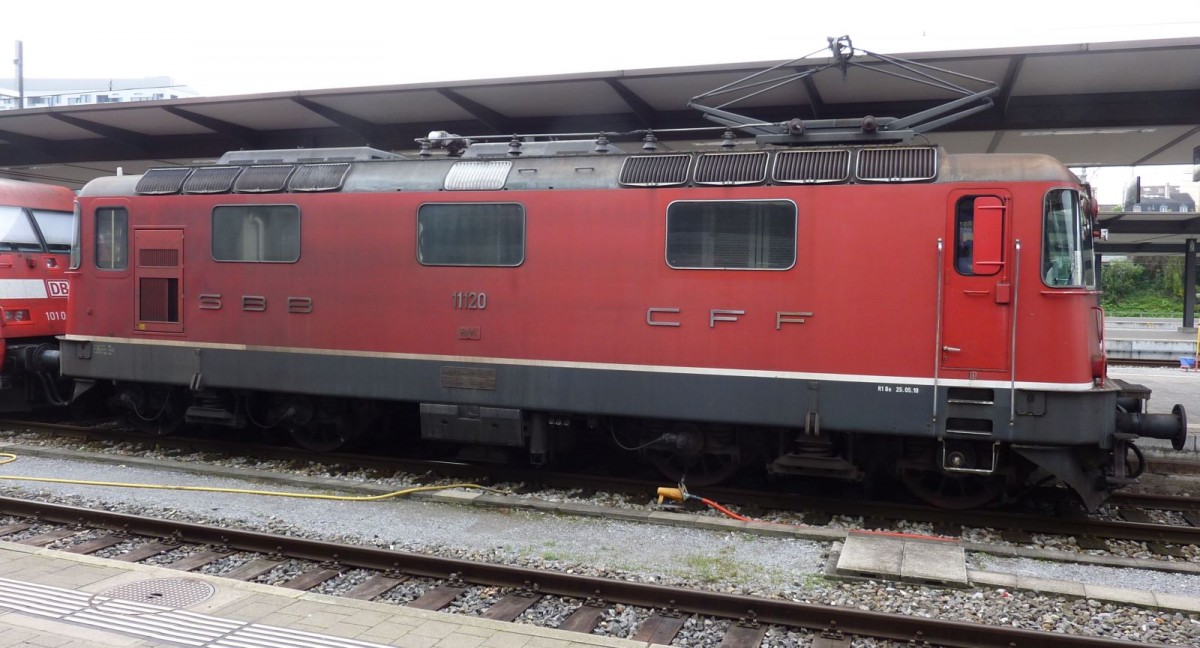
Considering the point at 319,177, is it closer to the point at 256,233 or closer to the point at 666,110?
the point at 256,233

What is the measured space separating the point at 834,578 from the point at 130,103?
11.5 meters

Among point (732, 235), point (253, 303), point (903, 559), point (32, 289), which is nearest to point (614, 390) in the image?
point (732, 235)

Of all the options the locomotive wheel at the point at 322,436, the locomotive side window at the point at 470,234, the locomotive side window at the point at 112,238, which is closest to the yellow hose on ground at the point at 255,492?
the locomotive wheel at the point at 322,436

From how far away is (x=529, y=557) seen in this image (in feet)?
23.2

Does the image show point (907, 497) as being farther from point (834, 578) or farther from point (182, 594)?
point (182, 594)

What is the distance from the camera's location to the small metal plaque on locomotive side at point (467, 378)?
30.2 feet

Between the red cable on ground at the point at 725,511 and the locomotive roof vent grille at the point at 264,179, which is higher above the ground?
the locomotive roof vent grille at the point at 264,179

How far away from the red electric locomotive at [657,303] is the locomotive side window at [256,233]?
0.09ft

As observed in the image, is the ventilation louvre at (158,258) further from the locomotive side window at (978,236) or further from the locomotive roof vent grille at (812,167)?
the locomotive side window at (978,236)

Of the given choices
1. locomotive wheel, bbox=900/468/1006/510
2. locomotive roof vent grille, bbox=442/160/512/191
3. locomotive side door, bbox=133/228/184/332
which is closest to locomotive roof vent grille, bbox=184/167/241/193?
locomotive side door, bbox=133/228/184/332

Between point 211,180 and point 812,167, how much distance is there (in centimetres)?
715

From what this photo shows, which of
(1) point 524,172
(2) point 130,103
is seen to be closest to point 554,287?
(1) point 524,172

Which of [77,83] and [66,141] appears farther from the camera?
[77,83]

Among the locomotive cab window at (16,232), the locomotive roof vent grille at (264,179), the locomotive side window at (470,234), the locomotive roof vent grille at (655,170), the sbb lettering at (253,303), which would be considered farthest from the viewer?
the locomotive cab window at (16,232)
